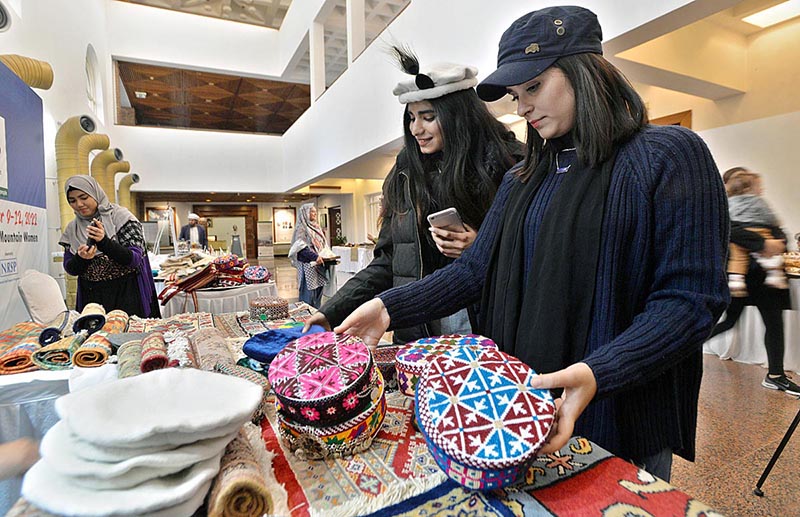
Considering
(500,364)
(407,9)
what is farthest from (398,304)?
(407,9)

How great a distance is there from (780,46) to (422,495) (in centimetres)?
529

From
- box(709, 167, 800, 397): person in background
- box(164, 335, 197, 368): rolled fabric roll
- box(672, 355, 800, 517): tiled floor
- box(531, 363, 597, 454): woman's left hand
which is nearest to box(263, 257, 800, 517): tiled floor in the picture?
box(672, 355, 800, 517): tiled floor

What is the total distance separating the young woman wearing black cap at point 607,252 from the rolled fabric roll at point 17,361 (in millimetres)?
929

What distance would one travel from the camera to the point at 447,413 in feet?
1.77

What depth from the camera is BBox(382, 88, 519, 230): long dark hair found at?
124cm

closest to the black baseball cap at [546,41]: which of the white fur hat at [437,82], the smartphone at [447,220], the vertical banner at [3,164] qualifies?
the smartphone at [447,220]

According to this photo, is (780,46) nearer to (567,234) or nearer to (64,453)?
(567,234)

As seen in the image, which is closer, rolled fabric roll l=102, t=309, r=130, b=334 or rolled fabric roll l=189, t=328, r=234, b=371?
rolled fabric roll l=189, t=328, r=234, b=371

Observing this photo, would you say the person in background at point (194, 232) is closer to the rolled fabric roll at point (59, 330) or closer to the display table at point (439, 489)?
the rolled fabric roll at point (59, 330)

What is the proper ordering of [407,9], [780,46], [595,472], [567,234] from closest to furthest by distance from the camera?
[595,472] < [567,234] < [780,46] < [407,9]

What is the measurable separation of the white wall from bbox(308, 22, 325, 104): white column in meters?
6.49

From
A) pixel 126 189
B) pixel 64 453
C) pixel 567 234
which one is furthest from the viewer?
pixel 126 189

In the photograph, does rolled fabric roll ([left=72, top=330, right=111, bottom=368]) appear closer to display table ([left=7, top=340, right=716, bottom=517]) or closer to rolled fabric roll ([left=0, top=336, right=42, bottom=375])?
rolled fabric roll ([left=0, top=336, right=42, bottom=375])

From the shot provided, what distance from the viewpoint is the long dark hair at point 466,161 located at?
4.08ft
